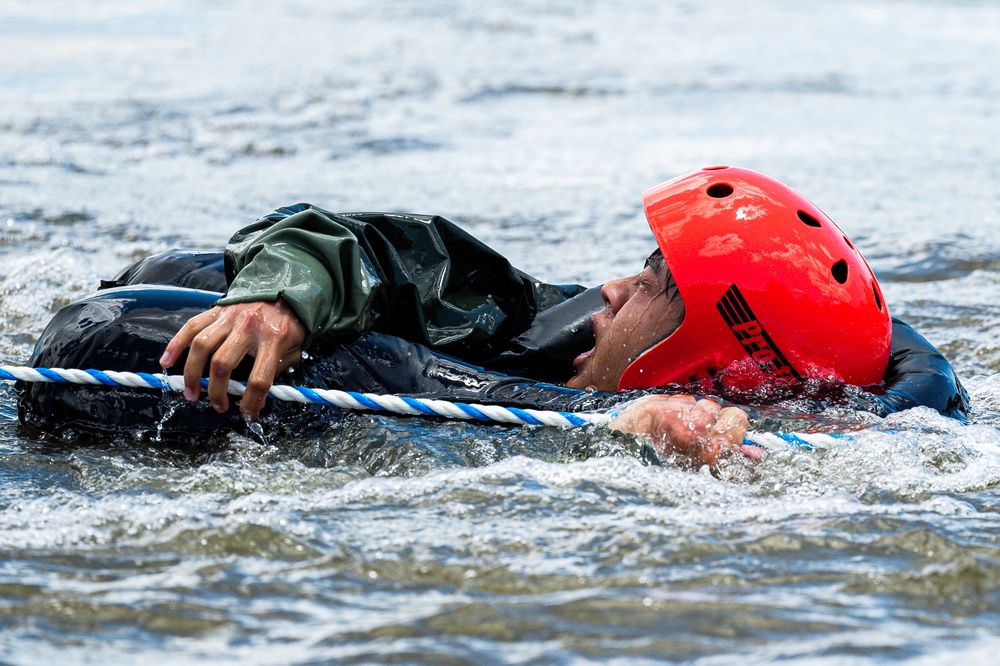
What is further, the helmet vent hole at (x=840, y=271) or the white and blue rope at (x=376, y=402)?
the helmet vent hole at (x=840, y=271)

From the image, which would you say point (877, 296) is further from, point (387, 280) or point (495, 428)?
point (387, 280)

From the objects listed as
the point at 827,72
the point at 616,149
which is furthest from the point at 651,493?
the point at 827,72

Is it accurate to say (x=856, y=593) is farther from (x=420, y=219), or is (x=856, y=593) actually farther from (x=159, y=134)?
(x=159, y=134)

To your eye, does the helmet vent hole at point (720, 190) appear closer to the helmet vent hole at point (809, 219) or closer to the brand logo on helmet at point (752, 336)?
the helmet vent hole at point (809, 219)

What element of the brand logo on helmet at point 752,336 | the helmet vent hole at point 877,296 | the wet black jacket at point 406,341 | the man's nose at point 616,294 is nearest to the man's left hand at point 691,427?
the wet black jacket at point 406,341

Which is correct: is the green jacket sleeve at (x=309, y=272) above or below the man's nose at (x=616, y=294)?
above

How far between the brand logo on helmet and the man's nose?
36 centimetres

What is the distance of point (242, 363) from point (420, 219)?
1.05 m

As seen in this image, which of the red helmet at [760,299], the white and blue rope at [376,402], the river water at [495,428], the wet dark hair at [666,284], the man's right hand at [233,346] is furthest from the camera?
the wet dark hair at [666,284]

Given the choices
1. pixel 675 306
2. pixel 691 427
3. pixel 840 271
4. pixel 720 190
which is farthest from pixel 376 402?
pixel 840 271

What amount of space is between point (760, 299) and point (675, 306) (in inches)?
10.7

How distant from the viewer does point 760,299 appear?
12.1 feet

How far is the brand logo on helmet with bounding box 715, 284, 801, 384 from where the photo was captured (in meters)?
3.71

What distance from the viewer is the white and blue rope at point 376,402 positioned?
3400mm
